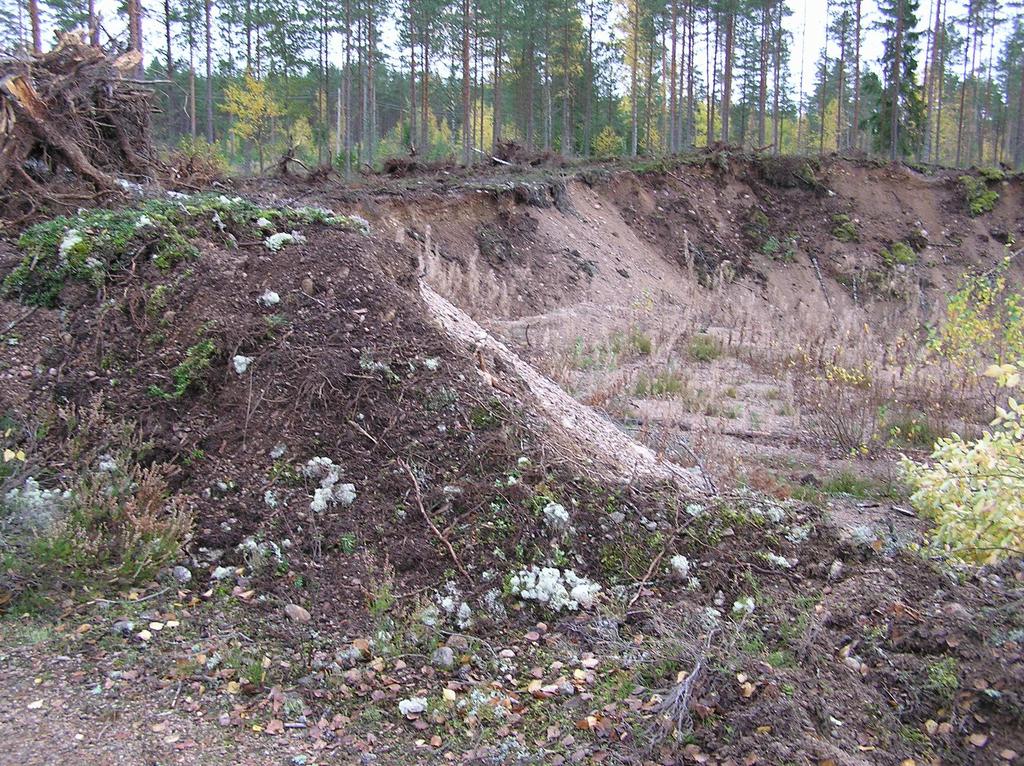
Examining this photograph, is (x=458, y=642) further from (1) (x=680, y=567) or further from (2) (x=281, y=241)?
(2) (x=281, y=241)

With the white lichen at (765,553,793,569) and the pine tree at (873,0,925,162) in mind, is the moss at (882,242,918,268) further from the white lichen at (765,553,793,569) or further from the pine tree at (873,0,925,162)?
the white lichen at (765,553,793,569)

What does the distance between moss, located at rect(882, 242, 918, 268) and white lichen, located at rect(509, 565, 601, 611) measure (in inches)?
815

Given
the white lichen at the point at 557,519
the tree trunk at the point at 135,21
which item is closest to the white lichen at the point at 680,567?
the white lichen at the point at 557,519

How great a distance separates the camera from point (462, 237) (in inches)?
630

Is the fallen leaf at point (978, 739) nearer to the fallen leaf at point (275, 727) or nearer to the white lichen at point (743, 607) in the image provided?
the white lichen at point (743, 607)

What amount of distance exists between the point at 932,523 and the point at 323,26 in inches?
1308

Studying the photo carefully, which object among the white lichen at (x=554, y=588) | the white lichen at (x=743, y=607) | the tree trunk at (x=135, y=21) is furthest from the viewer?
the tree trunk at (x=135, y=21)

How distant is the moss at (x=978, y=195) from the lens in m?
23.4

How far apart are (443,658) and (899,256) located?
2181cm

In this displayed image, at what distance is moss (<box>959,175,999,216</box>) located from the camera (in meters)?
23.4

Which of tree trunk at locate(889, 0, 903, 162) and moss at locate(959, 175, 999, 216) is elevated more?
tree trunk at locate(889, 0, 903, 162)

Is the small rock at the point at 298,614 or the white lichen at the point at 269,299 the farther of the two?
the white lichen at the point at 269,299

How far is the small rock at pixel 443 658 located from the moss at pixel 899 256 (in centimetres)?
2136

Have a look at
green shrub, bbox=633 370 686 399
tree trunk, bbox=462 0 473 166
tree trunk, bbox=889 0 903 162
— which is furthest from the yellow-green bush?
tree trunk, bbox=889 0 903 162
